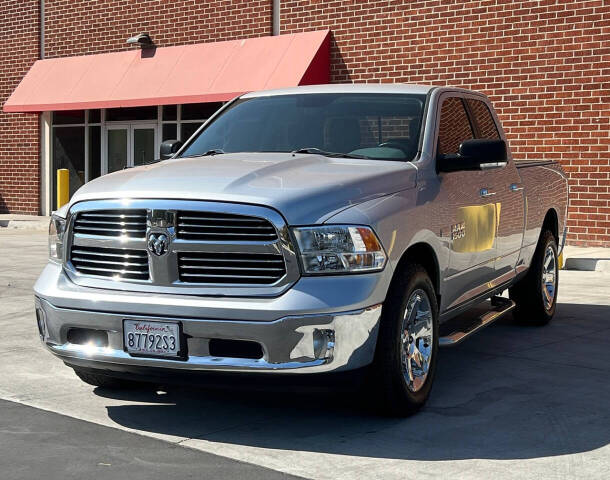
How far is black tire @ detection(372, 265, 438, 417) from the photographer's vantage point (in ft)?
17.6

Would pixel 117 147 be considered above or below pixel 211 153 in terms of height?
below

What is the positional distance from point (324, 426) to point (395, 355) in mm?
579

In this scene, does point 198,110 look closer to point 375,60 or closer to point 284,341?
point 375,60

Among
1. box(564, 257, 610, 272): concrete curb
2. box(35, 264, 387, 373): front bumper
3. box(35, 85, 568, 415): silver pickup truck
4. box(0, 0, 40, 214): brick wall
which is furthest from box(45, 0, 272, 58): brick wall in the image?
box(35, 264, 387, 373): front bumper

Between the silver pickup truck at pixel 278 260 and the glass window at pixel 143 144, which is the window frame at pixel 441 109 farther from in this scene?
the glass window at pixel 143 144

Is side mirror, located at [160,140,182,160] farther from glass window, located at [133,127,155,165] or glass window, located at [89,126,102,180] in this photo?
glass window, located at [89,126,102,180]

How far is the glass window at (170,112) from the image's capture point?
79.2 feet

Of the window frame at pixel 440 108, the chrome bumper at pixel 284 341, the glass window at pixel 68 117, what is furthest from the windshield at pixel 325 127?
the glass window at pixel 68 117

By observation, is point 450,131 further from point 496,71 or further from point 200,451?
point 496,71

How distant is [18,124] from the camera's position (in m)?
27.4

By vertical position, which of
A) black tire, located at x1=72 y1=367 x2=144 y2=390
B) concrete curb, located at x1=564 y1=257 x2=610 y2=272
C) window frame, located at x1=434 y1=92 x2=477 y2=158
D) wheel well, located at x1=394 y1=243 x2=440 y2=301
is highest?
window frame, located at x1=434 y1=92 x2=477 y2=158

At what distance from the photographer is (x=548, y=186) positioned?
29.5ft

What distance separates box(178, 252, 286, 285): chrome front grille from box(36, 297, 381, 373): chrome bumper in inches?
9.5

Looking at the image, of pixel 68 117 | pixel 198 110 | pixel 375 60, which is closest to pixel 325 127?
pixel 375 60
